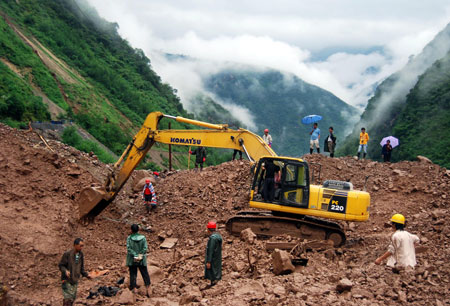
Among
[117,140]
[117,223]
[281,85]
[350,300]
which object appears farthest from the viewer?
[281,85]

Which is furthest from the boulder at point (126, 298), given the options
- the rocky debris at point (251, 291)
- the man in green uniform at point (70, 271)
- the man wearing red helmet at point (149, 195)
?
the man wearing red helmet at point (149, 195)

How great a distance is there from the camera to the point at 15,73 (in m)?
27.7

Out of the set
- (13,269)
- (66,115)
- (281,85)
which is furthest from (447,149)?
(281,85)

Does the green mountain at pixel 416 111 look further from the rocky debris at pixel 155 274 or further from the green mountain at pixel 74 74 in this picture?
the rocky debris at pixel 155 274

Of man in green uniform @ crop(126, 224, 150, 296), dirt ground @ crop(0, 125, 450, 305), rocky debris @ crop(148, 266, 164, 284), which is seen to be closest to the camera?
dirt ground @ crop(0, 125, 450, 305)

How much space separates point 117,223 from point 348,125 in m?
55.3

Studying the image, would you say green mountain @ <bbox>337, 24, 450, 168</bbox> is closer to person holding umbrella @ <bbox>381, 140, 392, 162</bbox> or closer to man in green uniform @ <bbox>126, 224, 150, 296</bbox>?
person holding umbrella @ <bbox>381, 140, 392, 162</bbox>

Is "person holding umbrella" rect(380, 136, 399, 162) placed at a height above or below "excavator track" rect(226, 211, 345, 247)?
above

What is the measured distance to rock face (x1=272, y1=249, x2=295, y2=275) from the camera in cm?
817

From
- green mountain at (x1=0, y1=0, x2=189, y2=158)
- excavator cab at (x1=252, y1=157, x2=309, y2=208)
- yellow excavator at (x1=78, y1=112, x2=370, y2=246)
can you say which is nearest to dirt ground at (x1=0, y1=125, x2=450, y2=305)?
yellow excavator at (x1=78, y1=112, x2=370, y2=246)

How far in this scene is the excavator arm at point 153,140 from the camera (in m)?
10.8

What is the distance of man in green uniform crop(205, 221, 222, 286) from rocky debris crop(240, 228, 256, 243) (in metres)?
1.95

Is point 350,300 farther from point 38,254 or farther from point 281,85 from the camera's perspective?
point 281,85

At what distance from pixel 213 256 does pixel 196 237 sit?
3747mm
